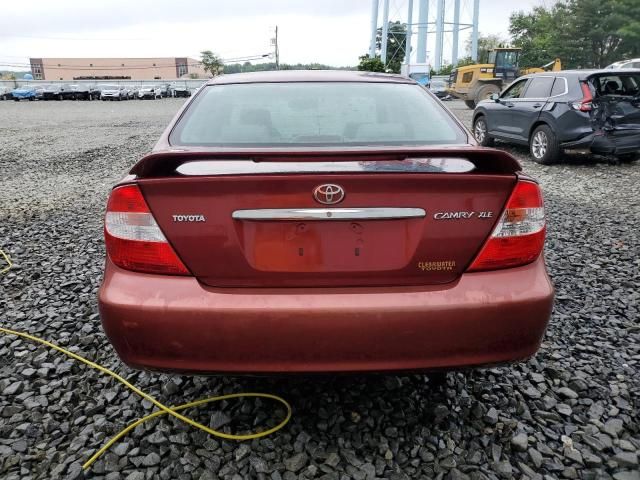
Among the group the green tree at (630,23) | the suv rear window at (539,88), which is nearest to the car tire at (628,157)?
the suv rear window at (539,88)

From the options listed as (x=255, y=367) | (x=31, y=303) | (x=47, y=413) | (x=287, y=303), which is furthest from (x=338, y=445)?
(x=31, y=303)

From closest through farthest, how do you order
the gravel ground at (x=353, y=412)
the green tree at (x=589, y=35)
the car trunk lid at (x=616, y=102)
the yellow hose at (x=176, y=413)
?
the gravel ground at (x=353, y=412), the yellow hose at (x=176, y=413), the car trunk lid at (x=616, y=102), the green tree at (x=589, y=35)

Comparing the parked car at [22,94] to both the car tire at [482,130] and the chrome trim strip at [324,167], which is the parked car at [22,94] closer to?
the car tire at [482,130]

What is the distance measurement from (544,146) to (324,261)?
27.1 ft

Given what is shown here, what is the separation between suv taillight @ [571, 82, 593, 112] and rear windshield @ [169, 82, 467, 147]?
21.0 feet

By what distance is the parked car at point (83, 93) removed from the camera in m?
45.6

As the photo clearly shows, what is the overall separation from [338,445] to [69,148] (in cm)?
1180

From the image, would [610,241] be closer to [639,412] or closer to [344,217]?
[639,412]

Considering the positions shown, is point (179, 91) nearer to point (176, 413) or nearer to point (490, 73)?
point (490, 73)

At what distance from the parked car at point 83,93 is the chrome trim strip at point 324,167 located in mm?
49729

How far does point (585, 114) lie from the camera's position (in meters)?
8.18

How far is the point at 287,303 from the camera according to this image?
182 cm

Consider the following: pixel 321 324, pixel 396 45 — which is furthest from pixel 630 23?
pixel 321 324

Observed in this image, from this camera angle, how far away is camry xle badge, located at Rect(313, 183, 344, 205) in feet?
5.86
